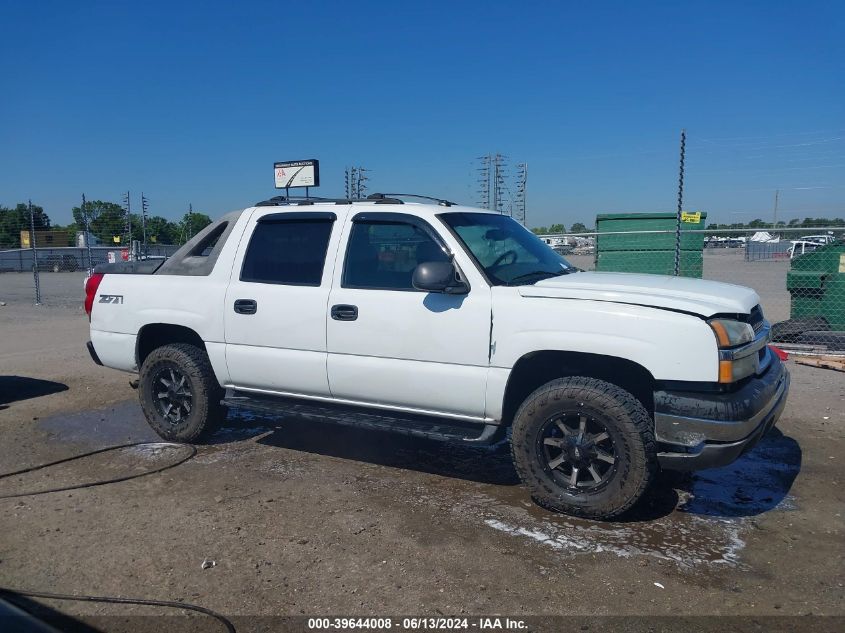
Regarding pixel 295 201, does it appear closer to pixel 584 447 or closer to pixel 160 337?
pixel 160 337

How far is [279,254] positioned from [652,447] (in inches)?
117

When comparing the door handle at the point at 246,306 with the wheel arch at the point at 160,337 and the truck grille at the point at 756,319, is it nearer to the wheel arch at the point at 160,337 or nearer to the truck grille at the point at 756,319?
the wheel arch at the point at 160,337

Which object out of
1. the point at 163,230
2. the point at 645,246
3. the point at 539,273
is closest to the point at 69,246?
the point at 163,230

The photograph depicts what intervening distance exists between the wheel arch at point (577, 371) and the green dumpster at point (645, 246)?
22.9ft

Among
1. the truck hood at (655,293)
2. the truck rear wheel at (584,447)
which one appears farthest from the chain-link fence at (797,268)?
the truck rear wheel at (584,447)

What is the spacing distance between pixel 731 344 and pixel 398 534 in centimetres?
217

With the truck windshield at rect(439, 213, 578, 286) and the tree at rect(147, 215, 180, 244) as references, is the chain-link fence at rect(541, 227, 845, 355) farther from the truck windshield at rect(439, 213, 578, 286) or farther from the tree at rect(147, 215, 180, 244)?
the tree at rect(147, 215, 180, 244)

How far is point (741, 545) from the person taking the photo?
151 inches

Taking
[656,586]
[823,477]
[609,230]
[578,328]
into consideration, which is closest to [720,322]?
[578,328]

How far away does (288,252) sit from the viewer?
510cm

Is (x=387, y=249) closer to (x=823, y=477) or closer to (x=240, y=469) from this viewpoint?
(x=240, y=469)

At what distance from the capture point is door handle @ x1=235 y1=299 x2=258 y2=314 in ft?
16.6

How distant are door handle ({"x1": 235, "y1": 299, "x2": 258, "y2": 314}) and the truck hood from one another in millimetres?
2042

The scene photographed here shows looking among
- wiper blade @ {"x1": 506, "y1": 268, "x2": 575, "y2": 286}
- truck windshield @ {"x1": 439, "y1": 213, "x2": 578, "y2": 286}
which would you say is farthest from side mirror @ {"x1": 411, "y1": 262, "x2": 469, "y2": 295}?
wiper blade @ {"x1": 506, "y1": 268, "x2": 575, "y2": 286}
